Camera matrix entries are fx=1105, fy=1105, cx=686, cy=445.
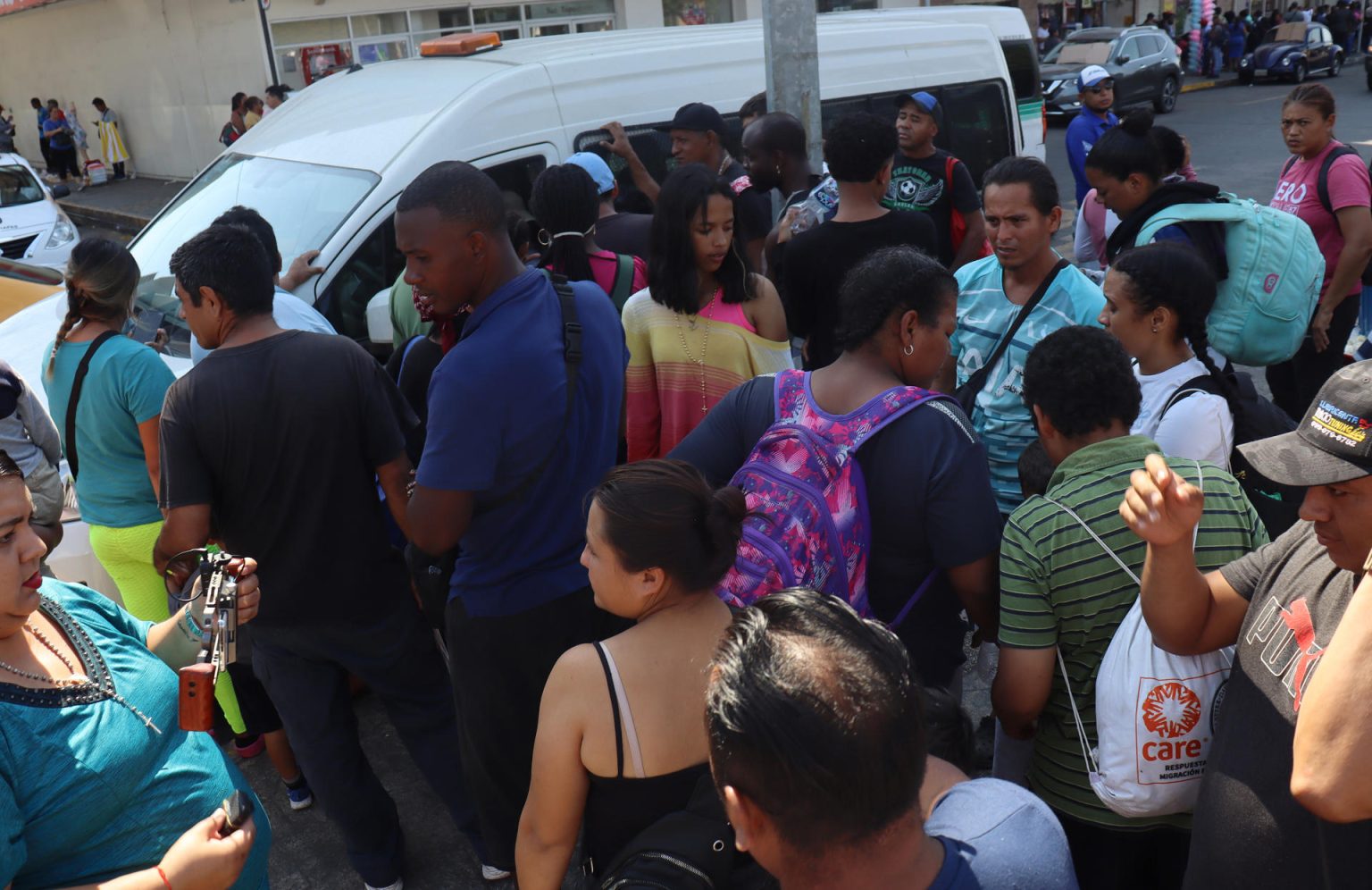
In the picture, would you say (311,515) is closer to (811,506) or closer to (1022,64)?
(811,506)

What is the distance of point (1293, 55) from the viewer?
86.7ft

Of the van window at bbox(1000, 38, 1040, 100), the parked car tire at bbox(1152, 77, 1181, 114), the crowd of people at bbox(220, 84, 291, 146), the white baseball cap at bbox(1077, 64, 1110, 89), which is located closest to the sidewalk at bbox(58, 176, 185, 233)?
the crowd of people at bbox(220, 84, 291, 146)

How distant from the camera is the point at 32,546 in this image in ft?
6.57

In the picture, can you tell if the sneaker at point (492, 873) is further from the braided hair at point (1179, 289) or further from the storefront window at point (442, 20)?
the storefront window at point (442, 20)

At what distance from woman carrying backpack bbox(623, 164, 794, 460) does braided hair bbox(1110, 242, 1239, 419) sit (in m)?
1.14

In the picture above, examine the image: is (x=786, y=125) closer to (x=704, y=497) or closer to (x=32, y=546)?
(x=704, y=497)

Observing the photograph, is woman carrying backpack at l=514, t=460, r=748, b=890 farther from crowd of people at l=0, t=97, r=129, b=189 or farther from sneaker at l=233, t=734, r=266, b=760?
crowd of people at l=0, t=97, r=129, b=189

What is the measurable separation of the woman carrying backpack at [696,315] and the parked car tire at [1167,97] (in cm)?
2154

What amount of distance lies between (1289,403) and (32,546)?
5287 mm

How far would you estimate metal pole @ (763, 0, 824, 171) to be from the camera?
225 inches

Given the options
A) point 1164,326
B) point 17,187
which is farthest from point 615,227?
point 17,187

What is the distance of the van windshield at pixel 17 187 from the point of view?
12.6 metres

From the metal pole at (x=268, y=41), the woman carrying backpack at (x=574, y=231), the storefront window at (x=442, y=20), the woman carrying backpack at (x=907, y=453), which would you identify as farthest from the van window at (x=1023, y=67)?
the metal pole at (x=268, y=41)

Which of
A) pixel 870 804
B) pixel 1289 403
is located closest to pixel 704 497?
pixel 870 804
